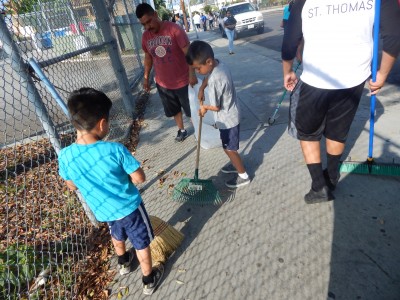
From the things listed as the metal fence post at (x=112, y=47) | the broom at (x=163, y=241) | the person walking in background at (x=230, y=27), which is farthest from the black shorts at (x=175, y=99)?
the person walking in background at (x=230, y=27)

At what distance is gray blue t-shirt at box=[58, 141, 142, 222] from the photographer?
1690 mm

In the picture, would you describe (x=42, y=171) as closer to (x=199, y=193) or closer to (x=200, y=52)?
(x=199, y=193)

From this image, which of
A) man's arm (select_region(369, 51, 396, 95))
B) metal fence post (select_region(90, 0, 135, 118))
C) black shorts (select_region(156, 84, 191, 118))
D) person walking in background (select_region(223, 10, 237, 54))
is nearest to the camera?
man's arm (select_region(369, 51, 396, 95))

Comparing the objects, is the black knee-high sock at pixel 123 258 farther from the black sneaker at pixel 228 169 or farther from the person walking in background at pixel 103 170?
the black sneaker at pixel 228 169

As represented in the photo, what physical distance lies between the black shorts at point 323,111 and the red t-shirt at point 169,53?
192 centimetres

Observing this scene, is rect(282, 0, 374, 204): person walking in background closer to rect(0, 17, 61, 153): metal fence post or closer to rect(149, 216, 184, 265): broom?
rect(149, 216, 184, 265): broom

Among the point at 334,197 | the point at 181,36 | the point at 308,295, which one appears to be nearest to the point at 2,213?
the point at 181,36

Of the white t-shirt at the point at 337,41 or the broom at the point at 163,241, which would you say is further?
the broom at the point at 163,241

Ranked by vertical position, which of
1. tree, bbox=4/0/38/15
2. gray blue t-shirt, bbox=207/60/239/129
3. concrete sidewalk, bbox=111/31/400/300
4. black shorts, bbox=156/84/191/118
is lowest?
concrete sidewalk, bbox=111/31/400/300

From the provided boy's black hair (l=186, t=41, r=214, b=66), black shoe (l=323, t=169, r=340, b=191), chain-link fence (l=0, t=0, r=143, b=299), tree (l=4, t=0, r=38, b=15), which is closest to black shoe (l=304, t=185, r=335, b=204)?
black shoe (l=323, t=169, r=340, b=191)

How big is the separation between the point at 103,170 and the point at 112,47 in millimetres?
3744

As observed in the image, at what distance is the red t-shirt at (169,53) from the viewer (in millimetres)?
3727

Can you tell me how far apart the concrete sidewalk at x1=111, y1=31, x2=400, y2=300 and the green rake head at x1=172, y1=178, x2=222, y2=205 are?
0.08 meters

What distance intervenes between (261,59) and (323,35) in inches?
292
